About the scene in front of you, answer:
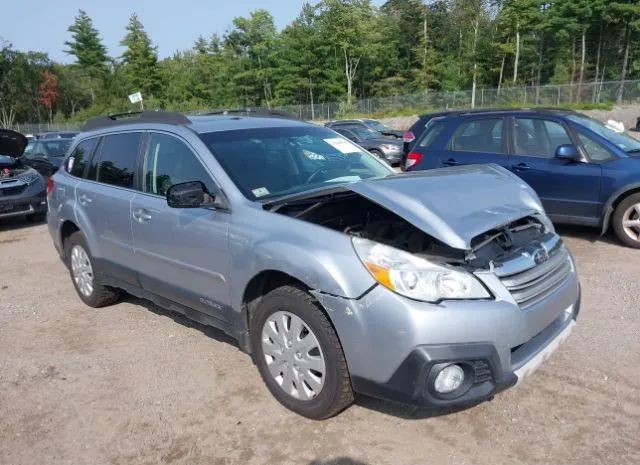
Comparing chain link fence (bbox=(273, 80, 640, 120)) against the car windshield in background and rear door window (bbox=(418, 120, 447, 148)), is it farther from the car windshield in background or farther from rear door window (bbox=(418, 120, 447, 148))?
rear door window (bbox=(418, 120, 447, 148))

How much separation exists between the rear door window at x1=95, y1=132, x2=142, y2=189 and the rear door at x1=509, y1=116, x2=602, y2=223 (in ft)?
16.1

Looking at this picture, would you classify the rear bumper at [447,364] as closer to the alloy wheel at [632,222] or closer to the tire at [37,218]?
the alloy wheel at [632,222]

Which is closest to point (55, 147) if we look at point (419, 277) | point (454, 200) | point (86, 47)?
point (454, 200)

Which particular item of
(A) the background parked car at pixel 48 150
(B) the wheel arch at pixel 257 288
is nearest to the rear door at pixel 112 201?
(B) the wheel arch at pixel 257 288

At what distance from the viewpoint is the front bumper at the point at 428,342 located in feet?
8.69

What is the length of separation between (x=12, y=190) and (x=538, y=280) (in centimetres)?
969

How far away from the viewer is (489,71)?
52312mm

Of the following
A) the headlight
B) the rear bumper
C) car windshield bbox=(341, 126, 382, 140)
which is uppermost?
the headlight

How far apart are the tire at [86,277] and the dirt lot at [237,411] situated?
41 centimetres

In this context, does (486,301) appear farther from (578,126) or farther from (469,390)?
(578,126)

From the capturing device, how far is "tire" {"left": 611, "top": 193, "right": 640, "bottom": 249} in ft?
21.3

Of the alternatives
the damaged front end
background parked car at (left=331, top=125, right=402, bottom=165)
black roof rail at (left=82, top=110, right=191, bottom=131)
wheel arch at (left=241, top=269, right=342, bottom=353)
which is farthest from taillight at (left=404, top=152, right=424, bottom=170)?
background parked car at (left=331, top=125, right=402, bottom=165)

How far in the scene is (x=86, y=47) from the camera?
79812 millimetres

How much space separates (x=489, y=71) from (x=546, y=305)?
5395cm
